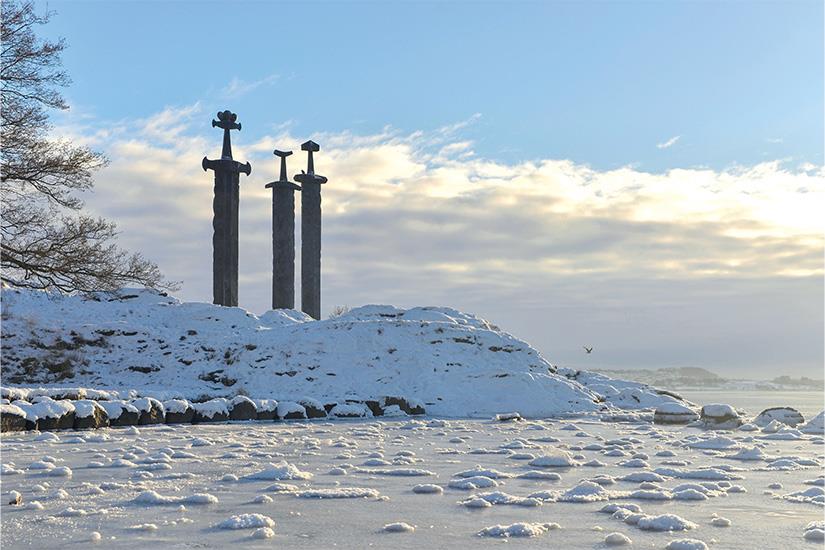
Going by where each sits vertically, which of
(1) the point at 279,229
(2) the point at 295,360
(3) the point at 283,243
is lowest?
(2) the point at 295,360

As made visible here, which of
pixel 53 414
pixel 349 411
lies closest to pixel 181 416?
pixel 53 414

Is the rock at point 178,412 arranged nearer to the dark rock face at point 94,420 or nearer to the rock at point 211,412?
the rock at point 211,412

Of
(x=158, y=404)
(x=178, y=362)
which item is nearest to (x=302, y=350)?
(x=178, y=362)

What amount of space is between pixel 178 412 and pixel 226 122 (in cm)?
1911

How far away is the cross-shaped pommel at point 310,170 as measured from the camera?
112 feet

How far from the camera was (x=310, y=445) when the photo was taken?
1003 cm

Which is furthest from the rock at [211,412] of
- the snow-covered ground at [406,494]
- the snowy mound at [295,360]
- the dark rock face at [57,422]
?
the snow-covered ground at [406,494]

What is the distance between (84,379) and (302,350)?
5989mm

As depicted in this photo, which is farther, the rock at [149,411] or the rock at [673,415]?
the rock at [673,415]

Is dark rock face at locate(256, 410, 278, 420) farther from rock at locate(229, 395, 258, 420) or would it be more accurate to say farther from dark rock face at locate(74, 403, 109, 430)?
dark rock face at locate(74, 403, 109, 430)

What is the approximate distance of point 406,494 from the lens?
19.0 ft

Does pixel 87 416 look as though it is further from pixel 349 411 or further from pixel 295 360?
pixel 295 360

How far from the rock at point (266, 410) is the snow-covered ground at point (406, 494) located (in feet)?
17.2

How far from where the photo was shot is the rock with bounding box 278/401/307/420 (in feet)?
53.5
